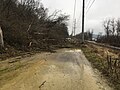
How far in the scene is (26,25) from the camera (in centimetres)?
2692

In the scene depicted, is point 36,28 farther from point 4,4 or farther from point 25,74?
point 25,74

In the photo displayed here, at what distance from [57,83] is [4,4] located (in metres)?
21.5

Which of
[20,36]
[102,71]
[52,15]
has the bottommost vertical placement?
[102,71]

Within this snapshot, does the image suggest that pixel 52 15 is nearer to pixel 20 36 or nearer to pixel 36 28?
pixel 36 28

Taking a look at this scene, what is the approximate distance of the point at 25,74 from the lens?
34.6 ft

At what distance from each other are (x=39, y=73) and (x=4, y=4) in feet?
64.0

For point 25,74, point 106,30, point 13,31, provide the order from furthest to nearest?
point 106,30, point 13,31, point 25,74

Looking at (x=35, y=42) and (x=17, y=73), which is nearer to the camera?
(x=17, y=73)

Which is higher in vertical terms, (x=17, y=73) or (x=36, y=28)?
(x=36, y=28)

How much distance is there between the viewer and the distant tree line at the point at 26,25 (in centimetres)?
2261

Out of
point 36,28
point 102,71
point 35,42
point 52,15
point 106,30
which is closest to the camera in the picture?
point 102,71

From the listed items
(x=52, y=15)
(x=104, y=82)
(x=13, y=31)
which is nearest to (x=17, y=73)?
(x=104, y=82)

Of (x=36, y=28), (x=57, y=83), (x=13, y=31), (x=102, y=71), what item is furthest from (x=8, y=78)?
(x=36, y=28)

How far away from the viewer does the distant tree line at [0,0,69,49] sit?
2261 cm
